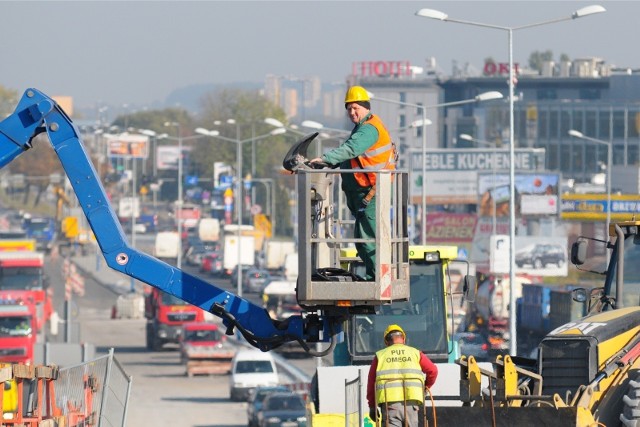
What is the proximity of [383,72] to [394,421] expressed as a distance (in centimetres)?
16589

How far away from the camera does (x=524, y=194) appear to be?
288 ft

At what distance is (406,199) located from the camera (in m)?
13.8

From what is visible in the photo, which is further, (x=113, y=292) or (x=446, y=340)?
(x=113, y=292)

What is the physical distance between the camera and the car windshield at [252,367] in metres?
46.6

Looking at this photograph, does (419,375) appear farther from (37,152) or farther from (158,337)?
(37,152)

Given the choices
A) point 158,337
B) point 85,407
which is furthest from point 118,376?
point 158,337

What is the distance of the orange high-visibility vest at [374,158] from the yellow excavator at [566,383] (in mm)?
1798

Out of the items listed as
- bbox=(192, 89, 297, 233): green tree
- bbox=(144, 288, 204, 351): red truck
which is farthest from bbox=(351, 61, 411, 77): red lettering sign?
bbox=(144, 288, 204, 351): red truck

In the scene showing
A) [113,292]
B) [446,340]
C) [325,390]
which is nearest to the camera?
[325,390]

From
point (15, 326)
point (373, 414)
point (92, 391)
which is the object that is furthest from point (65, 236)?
point (373, 414)

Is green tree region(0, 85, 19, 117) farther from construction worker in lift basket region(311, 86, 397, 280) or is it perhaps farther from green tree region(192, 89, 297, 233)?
construction worker in lift basket region(311, 86, 397, 280)

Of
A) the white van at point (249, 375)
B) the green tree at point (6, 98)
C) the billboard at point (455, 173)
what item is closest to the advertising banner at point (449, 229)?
the billboard at point (455, 173)

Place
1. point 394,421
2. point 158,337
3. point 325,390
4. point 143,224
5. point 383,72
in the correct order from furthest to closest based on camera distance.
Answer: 1. point 383,72
2. point 143,224
3. point 158,337
4. point 325,390
5. point 394,421

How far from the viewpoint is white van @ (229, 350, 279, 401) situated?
46.0m
